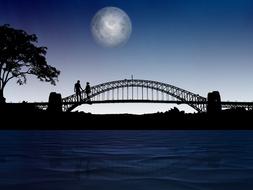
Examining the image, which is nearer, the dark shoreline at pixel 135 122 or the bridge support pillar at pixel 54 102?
the dark shoreline at pixel 135 122

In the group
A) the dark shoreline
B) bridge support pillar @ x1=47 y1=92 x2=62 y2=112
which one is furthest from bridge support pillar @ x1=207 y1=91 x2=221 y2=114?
bridge support pillar @ x1=47 y1=92 x2=62 y2=112

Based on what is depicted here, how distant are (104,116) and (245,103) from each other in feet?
196

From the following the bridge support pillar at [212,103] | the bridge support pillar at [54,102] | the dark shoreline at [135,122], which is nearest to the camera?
the dark shoreline at [135,122]

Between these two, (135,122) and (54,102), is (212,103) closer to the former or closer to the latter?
(54,102)

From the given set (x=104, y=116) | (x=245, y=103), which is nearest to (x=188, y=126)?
(x=104, y=116)

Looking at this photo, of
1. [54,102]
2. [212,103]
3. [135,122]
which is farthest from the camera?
[212,103]

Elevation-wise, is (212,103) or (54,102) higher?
(212,103)

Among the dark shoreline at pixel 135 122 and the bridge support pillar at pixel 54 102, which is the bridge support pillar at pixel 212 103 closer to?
the dark shoreline at pixel 135 122

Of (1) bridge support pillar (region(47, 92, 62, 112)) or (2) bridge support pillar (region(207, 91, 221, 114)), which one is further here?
(2) bridge support pillar (region(207, 91, 221, 114))

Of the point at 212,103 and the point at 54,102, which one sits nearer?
the point at 54,102

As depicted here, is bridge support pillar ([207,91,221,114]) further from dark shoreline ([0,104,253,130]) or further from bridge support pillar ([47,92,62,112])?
bridge support pillar ([47,92,62,112])

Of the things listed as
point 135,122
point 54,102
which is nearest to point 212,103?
point 54,102

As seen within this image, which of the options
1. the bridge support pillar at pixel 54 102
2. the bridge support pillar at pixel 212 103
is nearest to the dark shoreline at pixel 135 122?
the bridge support pillar at pixel 54 102

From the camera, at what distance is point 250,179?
2500mm
